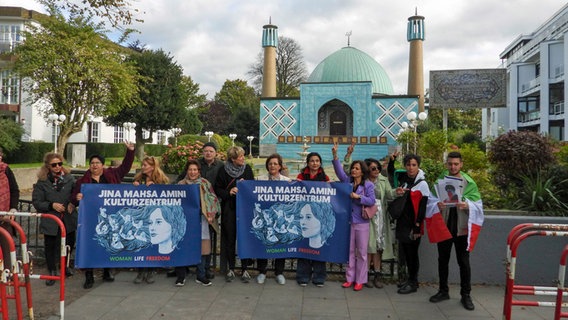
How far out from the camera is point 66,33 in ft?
62.4

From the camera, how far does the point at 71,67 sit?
61.2 feet

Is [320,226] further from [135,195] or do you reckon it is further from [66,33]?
[66,33]

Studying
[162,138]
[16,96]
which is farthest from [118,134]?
[16,96]

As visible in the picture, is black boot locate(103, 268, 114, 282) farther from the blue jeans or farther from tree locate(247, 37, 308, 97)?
tree locate(247, 37, 308, 97)

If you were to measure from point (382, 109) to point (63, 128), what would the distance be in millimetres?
26748

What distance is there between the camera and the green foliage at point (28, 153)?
26078 mm

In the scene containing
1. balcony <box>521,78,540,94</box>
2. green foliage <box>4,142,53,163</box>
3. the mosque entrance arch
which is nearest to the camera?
green foliage <box>4,142,53,163</box>

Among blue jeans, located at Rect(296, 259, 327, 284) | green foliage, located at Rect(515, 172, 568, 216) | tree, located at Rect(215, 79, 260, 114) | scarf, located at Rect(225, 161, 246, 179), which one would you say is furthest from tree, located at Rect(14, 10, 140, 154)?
tree, located at Rect(215, 79, 260, 114)

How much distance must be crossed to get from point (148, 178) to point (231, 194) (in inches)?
49.2

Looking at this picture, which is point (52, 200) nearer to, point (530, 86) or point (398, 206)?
point (398, 206)

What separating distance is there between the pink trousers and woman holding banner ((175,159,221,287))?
201 cm

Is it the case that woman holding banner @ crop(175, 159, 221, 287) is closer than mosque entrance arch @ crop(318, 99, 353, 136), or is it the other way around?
woman holding banner @ crop(175, 159, 221, 287)

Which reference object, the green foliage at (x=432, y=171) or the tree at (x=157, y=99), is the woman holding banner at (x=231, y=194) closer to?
the green foliage at (x=432, y=171)

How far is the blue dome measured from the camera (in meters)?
46.4
